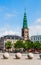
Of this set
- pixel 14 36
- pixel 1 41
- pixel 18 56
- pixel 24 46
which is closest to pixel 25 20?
pixel 14 36

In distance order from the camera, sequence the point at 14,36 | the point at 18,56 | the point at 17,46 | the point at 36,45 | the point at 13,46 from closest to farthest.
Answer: the point at 18,56, the point at 36,45, the point at 17,46, the point at 13,46, the point at 14,36

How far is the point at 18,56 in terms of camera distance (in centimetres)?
3522

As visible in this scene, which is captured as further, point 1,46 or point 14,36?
point 14,36

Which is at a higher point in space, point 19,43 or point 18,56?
point 19,43

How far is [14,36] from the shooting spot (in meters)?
189

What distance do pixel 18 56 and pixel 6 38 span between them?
149m

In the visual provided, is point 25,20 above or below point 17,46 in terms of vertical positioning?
above

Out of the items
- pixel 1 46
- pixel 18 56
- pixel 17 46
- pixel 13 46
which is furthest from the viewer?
pixel 1 46

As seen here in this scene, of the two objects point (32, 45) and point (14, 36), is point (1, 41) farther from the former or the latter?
point (32, 45)

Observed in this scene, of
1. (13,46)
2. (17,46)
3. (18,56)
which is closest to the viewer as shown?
(18,56)

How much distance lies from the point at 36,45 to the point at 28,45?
5.41m

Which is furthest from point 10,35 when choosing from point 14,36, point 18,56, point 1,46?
point 18,56

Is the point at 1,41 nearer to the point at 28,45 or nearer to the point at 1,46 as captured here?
the point at 1,46

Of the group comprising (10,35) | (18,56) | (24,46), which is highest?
(10,35)
